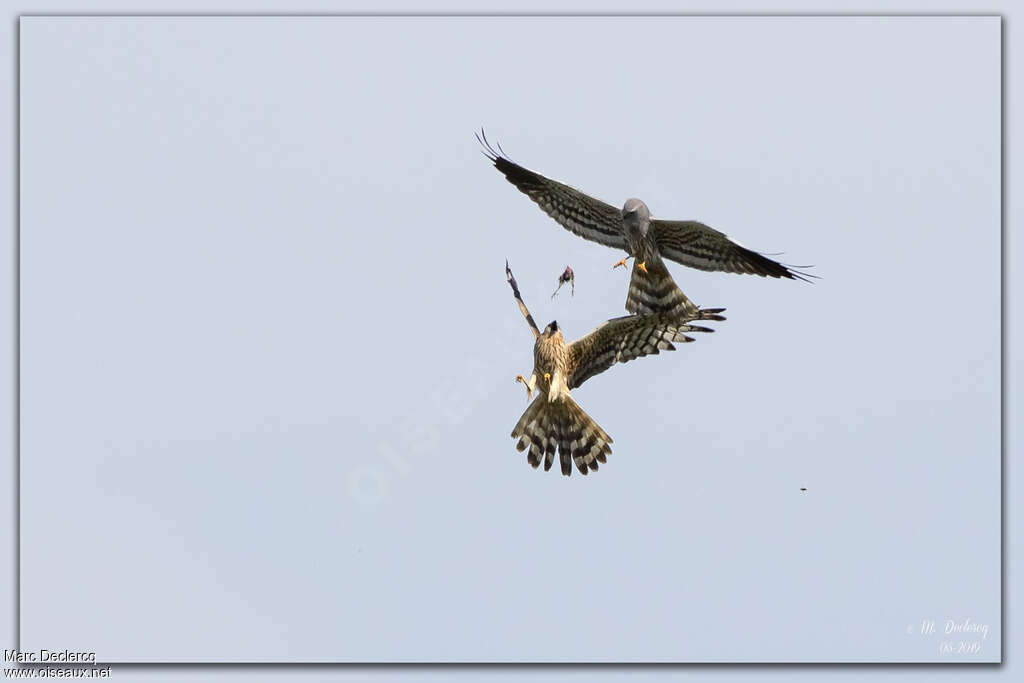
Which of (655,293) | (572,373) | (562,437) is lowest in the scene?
(562,437)

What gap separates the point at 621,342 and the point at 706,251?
3.50ft

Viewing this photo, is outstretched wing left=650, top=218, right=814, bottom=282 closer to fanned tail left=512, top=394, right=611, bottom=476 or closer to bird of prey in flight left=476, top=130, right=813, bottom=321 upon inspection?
bird of prey in flight left=476, top=130, right=813, bottom=321

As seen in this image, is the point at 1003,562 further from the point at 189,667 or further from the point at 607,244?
the point at 189,667

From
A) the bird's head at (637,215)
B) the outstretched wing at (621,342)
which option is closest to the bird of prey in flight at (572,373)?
the outstretched wing at (621,342)

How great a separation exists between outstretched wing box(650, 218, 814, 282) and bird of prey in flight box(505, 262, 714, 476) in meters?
0.67

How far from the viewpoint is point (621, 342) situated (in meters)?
13.0

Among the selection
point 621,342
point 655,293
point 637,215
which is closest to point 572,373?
point 621,342

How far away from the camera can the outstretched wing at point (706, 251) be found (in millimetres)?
13094

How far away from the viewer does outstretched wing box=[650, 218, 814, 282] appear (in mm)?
13094

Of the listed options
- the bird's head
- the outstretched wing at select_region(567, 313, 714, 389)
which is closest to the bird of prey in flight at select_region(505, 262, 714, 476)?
the outstretched wing at select_region(567, 313, 714, 389)

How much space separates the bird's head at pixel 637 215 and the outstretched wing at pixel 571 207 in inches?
10.8

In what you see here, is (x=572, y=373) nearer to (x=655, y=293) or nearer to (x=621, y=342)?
(x=621, y=342)

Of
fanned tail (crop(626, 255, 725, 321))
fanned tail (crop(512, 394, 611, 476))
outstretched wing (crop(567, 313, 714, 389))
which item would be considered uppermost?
fanned tail (crop(626, 255, 725, 321))

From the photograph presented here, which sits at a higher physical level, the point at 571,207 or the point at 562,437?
the point at 571,207
